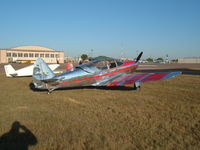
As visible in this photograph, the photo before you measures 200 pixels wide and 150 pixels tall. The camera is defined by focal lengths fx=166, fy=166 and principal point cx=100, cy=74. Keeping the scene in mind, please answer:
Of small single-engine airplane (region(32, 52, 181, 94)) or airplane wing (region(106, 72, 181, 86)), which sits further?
airplane wing (region(106, 72, 181, 86))

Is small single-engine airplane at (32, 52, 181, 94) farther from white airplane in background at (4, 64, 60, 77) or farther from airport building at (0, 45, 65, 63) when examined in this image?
airport building at (0, 45, 65, 63)

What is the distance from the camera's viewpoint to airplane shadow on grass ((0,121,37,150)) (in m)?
3.23

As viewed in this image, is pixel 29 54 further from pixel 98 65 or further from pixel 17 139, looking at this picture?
pixel 17 139

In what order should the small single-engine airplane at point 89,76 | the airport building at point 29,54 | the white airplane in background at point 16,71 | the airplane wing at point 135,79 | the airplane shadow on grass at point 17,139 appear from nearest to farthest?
the airplane shadow on grass at point 17,139 → the small single-engine airplane at point 89,76 → the airplane wing at point 135,79 → the white airplane in background at point 16,71 → the airport building at point 29,54

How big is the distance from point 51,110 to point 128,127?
276 centimetres

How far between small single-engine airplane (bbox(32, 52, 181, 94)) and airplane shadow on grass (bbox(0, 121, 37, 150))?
4.08 metres

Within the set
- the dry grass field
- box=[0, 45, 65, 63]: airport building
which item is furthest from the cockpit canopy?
box=[0, 45, 65, 63]: airport building

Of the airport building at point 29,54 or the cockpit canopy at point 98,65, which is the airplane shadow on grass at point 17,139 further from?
the airport building at point 29,54

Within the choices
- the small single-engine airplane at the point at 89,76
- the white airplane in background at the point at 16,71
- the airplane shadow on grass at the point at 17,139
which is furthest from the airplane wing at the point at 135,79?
the white airplane in background at the point at 16,71

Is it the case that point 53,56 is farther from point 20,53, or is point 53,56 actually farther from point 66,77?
point 66,77

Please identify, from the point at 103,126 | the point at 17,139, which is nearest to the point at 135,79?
the point at 103,126

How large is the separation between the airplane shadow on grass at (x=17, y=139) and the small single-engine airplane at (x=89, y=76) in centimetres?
408

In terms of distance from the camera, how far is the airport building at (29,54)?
92.8 m

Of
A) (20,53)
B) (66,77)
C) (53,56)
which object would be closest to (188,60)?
(53,56)
